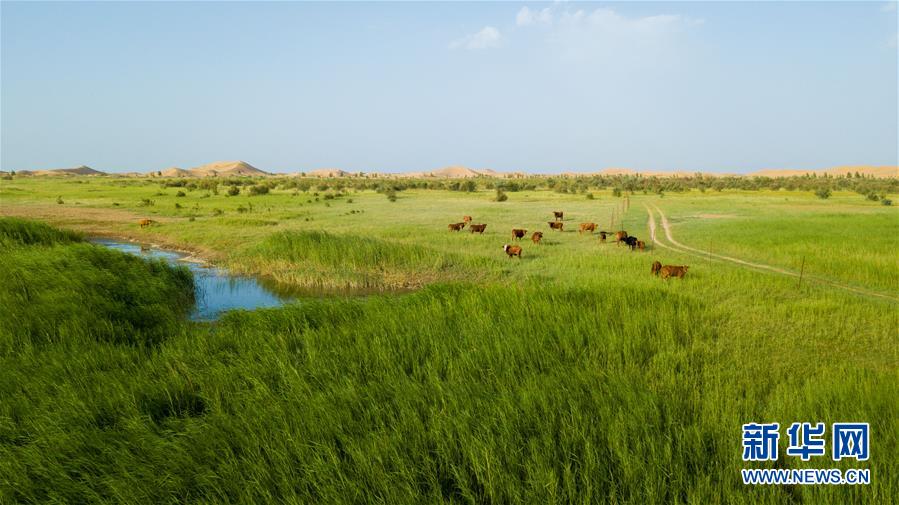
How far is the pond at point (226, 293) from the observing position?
15953 mm

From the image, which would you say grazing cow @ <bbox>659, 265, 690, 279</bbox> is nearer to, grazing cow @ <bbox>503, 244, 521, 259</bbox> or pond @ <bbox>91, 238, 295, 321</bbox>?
grazing cow @ <bbox>503, 244, 521, 259</bbox>

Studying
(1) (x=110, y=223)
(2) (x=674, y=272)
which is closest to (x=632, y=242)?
(2) (x=674, y=272)

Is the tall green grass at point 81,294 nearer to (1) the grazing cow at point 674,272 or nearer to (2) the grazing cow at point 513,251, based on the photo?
(2) the grazing cow at point 513,251

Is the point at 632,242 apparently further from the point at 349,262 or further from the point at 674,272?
the point at 349,262

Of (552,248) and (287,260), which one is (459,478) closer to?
(287,260)

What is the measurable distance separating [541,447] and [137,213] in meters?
47.4

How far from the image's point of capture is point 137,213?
4181 cm

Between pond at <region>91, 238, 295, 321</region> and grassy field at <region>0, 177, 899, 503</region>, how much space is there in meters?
1.10

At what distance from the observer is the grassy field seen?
4.67 metres

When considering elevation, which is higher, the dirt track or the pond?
the dirt track

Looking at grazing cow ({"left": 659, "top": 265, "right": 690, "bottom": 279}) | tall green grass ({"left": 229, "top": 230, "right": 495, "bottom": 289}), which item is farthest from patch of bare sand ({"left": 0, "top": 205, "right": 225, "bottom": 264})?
grazing cow ({"left": 659, "top": 265, "right": 690, "bottom": 279})

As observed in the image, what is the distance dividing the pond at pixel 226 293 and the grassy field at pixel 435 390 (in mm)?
1101

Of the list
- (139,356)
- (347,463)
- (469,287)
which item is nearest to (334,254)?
(469,287)

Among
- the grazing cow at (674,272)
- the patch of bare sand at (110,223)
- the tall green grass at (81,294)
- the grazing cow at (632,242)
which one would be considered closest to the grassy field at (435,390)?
the tall green grass at (81,294)
